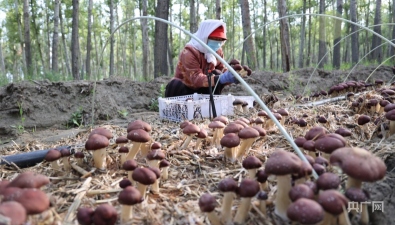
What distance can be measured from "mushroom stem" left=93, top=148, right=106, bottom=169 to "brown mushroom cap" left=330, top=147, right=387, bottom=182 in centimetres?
156

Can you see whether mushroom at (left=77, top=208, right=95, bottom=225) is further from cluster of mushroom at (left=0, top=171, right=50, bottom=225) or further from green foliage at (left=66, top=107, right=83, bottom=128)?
green foliage at (left=66, top=107, right=83, bottom=128)

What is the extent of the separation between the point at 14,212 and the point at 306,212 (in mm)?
1137

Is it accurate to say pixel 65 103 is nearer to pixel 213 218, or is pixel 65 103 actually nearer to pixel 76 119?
pixel 76 119

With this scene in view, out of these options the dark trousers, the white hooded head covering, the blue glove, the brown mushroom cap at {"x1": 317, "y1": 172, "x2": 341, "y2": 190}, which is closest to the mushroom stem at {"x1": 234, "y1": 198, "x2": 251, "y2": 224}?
the brown mushroom cap at {"x1": 317, "y1": 172, "x2": 341, "y2": 190}

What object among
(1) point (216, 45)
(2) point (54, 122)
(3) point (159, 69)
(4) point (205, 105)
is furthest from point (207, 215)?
(3) point (159, 69)

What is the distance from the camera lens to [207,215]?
1.39 meters

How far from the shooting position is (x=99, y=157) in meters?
1.90

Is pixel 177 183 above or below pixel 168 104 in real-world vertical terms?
below

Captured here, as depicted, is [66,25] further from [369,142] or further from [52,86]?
[369,142]

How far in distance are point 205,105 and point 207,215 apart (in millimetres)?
2553

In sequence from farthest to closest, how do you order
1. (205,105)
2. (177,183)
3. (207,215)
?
1. (205,105)
2. (177,183)
3. (207,215)

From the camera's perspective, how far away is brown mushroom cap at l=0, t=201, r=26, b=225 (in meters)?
0.92

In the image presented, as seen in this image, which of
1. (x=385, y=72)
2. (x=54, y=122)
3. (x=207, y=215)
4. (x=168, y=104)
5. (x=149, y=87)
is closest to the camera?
(x=207, y=215)

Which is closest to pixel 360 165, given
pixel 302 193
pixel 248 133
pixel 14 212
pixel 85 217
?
pixel 302 193
